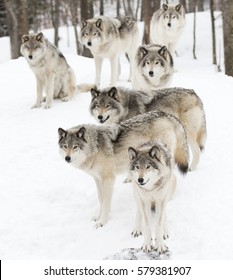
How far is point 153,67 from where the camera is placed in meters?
9.35

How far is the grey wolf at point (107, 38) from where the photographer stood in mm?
11547

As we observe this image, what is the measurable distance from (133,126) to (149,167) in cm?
144

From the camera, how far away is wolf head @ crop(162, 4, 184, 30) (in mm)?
14922

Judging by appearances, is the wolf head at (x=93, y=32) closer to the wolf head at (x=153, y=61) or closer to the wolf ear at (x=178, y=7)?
the wolf head at (x=153, y=61)

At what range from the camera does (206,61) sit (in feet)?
71.1

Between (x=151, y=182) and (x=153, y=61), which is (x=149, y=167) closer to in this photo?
(x=151, y=182)

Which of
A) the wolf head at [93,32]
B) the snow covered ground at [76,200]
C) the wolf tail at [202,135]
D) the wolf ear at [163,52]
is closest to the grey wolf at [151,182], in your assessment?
the snow covered ground at [76,200]

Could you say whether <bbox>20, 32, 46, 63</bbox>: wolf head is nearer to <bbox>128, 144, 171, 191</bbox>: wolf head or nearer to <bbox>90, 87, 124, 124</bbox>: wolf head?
<bbox>90, 87, 124, 124</bbox>: wolf head

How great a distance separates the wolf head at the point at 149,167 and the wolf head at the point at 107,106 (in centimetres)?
218

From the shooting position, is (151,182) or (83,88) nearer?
(151,182)

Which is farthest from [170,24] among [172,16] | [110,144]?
[110,144]

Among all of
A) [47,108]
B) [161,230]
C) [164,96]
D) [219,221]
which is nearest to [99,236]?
[161,230]

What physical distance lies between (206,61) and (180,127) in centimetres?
1589

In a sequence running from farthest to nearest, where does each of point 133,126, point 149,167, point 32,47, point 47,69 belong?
point 47,69
point 32,47
point 133,126
point 149,167
